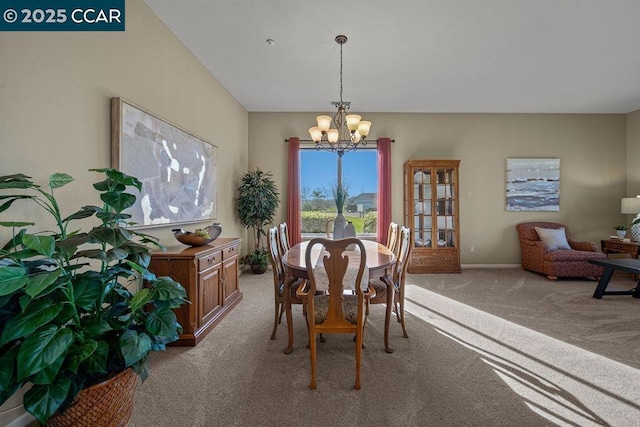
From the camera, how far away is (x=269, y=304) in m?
3.54

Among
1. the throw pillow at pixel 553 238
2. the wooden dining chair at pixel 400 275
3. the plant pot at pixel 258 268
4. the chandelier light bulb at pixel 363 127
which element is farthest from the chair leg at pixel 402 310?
the throw pillow at pixel 553 238

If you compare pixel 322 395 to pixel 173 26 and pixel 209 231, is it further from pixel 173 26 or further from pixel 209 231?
pixel 173 26

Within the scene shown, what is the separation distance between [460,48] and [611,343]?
334 cm

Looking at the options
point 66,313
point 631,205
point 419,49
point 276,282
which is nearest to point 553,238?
point 631,205

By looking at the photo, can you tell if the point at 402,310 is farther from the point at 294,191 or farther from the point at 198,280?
the point at 294,191

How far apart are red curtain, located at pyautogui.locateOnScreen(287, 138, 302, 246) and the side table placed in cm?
547

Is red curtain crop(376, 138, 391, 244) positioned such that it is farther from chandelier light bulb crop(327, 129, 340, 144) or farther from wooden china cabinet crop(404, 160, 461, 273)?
chandelier light bulb crop(327, 129, 340, 144)

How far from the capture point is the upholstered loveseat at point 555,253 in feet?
14.8

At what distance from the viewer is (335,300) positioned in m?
2.02

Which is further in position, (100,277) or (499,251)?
(499,251)

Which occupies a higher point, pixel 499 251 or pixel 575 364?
pixel 499 251

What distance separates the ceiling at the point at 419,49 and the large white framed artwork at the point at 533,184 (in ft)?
3.63

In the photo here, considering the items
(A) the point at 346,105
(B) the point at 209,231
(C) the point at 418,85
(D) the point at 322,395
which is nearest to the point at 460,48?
(C) the point at 418,85

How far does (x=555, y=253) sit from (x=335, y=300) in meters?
4.60
